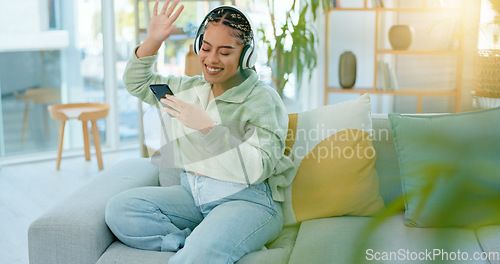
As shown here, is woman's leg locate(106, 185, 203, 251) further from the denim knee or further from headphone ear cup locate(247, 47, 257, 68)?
headphone ear cup locate(247, 47, 257, 68)

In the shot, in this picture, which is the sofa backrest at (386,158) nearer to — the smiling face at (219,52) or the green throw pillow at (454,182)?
the smiling face at (219,52)

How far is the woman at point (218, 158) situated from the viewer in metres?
1.47

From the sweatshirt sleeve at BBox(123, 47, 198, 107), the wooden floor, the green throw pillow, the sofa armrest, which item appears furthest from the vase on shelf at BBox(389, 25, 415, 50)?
the green throw pillow

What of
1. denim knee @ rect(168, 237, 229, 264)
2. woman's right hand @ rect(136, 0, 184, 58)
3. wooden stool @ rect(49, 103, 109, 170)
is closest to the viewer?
denim knee @ rect(168, 237, 229, 264)

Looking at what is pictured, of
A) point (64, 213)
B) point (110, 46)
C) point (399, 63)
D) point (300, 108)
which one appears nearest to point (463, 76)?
point (399, 63)

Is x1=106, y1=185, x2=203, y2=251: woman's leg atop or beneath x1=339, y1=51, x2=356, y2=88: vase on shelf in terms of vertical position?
beneath

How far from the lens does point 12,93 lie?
13.0 feet

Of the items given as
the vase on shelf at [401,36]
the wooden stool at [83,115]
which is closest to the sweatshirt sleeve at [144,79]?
the wooden stool at [83,115]

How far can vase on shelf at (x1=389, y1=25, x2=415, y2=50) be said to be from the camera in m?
4.12

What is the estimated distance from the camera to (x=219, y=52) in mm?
1622

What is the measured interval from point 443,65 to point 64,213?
3926 mm

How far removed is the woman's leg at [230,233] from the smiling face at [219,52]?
40 cm

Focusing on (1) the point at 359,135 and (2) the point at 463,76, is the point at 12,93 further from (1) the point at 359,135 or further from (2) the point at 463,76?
(2) the point at 463,76

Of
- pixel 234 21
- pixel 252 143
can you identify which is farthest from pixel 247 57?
pixel 252 143
